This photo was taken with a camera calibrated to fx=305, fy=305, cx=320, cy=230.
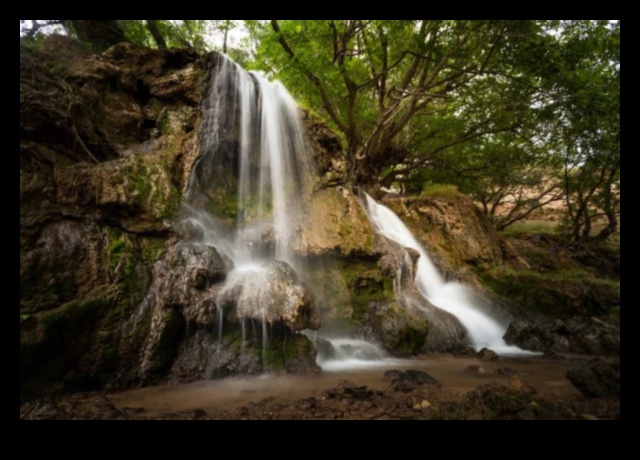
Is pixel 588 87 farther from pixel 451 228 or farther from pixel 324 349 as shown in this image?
pixel 324 349

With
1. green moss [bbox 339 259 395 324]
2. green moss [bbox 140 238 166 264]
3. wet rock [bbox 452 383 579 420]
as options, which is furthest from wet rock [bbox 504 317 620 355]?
green moss [bbox 140 238 166 264]

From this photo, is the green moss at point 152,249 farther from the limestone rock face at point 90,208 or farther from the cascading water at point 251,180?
the cascading water at point 251,180

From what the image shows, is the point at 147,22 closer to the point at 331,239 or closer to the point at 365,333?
the point at 331,239

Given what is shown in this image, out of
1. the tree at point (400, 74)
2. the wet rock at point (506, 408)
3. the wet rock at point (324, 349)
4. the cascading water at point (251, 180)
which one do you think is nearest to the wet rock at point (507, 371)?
the wet rock at point (506, 408)

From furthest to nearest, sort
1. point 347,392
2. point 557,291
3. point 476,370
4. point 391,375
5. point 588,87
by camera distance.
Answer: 1. point 557,291
2. point 588,87
3. point 476,370
4. point 391,375
5. point 347,392

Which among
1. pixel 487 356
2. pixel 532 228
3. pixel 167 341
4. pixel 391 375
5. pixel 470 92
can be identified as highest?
pixel 470 92

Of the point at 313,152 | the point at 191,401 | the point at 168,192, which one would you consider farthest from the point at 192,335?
the point at 313,152

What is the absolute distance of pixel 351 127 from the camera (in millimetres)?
10711

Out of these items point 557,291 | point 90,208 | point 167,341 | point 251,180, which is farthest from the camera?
point 557,291

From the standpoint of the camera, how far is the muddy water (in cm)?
370

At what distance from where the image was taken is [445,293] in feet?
31.2

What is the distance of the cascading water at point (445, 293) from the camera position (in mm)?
7637

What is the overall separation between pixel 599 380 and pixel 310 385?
3.63 meters

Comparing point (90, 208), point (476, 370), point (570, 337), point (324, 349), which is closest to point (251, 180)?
point (90, 208)
